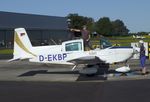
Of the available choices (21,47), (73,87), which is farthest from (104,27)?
(73,87)

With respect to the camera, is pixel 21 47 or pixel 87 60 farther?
pixel 21 47

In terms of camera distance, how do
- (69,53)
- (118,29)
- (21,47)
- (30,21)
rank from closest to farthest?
1. (69,53)
2. (21,47)
3. (30,21)
4. (118,29)

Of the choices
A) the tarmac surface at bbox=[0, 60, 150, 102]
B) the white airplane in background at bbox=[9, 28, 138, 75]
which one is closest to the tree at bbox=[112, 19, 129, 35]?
the white airplane in background at bbox=[9, 28, 138, 75]

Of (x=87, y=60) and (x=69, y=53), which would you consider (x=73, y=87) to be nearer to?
(x=87, y=60)

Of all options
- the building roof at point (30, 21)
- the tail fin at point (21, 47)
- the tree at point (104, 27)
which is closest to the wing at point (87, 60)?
the tail fin at point (21, 47)

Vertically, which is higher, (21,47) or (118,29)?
(118,29)

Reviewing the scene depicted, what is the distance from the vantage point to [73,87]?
1554 centimetres

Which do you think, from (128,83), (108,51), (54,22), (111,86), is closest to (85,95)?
(111,86)

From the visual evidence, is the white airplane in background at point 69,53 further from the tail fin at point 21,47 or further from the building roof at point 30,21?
the building roof at point 30,21

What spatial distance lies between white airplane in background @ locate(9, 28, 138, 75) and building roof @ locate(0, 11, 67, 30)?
205ft

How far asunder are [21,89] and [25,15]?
7708 cm

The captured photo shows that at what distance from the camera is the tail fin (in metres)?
20.9

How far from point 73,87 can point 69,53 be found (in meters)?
4.71

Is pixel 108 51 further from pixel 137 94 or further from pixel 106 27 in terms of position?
pixel 106 27
